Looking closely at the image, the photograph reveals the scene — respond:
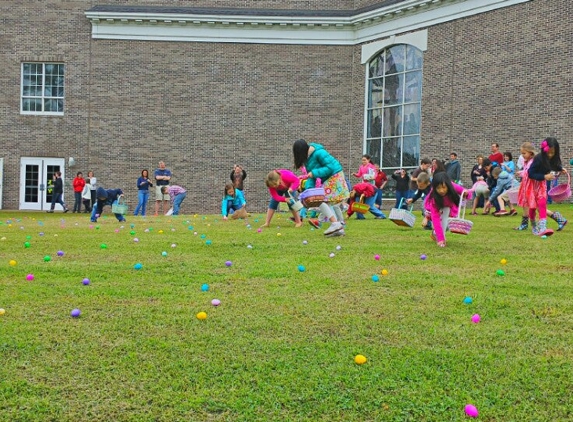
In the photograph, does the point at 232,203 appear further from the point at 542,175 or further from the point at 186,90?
the point at 186,90

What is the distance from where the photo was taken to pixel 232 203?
16.8 metres

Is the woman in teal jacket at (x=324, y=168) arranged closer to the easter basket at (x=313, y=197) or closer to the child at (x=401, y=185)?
the easter basket at (x=313, y=197)

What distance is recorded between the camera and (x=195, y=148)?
92.9 ft

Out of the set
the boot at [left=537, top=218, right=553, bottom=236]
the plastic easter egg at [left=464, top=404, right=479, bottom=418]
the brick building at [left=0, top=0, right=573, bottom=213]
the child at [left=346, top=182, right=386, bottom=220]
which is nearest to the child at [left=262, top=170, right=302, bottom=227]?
the child at [left=346, top=182, right=386, bottom=220]

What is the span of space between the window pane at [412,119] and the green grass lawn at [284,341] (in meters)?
19.3

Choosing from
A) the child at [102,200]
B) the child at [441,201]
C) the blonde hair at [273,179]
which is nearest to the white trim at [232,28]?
the child at [102,200]

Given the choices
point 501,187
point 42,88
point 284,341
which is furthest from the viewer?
point 42,88

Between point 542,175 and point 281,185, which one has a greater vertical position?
point 542,175

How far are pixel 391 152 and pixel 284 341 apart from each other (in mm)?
23665

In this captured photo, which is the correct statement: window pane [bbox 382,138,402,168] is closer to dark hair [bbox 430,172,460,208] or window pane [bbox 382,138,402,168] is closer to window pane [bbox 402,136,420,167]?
window pane [bbox 402,136,420,167]

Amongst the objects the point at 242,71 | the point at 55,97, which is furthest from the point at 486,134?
the point at 55,97

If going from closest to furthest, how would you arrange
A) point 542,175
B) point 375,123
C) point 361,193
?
point 542,175
point 361,193
point 375,123

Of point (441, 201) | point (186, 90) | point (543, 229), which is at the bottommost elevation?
point (543, 229)

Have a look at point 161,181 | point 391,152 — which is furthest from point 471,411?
point 391,152
